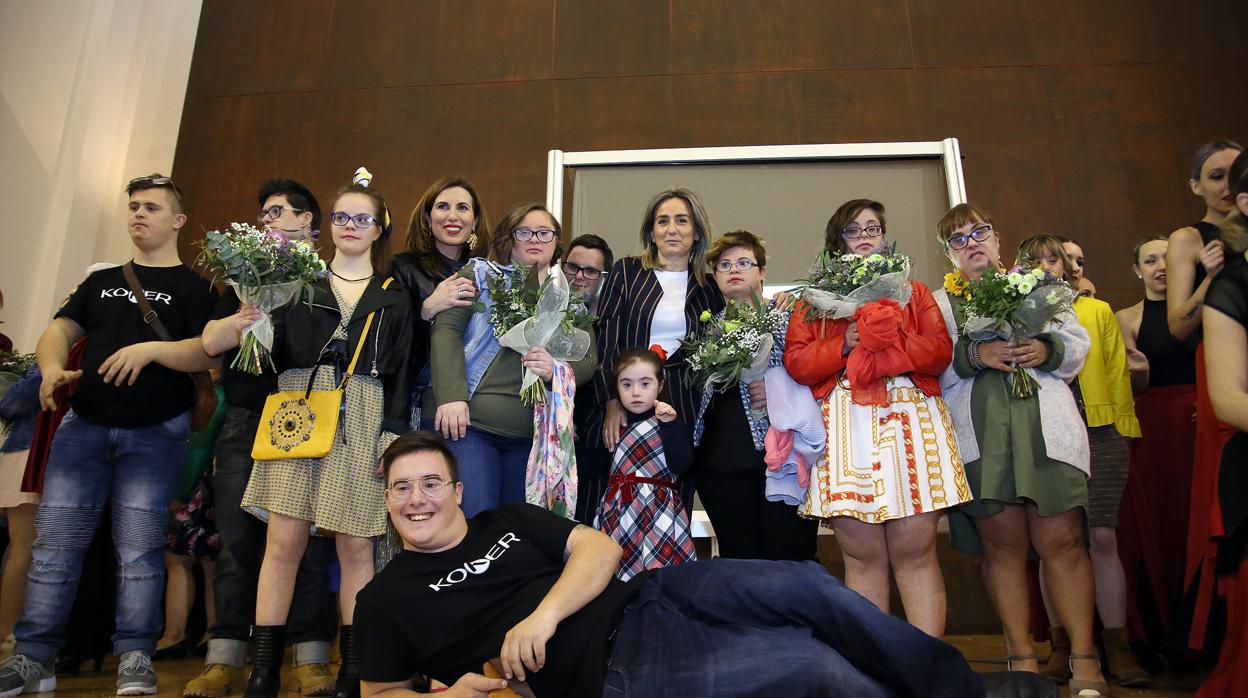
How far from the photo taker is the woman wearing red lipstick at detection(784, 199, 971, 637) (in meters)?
2.66

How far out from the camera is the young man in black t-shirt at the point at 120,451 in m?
2.80

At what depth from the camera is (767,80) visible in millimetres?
6121

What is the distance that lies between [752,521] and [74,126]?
538 centimetres

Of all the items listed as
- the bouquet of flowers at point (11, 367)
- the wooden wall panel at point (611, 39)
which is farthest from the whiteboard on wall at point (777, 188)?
the bouquet of flowers at point (11, 367)

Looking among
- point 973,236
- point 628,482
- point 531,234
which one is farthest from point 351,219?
point 973,236

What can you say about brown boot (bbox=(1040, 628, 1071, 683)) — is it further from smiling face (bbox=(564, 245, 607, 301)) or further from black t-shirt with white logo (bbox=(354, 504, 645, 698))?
smiling face (bbox=(564, 245, 607, 301))

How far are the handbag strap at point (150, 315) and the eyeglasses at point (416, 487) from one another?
148 cm

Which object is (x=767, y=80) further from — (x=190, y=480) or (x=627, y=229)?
(x=190, y=480)

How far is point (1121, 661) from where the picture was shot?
293cm

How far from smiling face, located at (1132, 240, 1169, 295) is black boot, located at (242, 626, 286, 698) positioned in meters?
3.46

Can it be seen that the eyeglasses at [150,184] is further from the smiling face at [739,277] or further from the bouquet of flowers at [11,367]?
the smiling face at [739,277]

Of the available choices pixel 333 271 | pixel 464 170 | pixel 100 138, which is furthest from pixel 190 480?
pixel 100 138

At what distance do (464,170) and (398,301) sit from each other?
10.7ft

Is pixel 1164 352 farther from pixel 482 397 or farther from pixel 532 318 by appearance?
pixel 482 397
